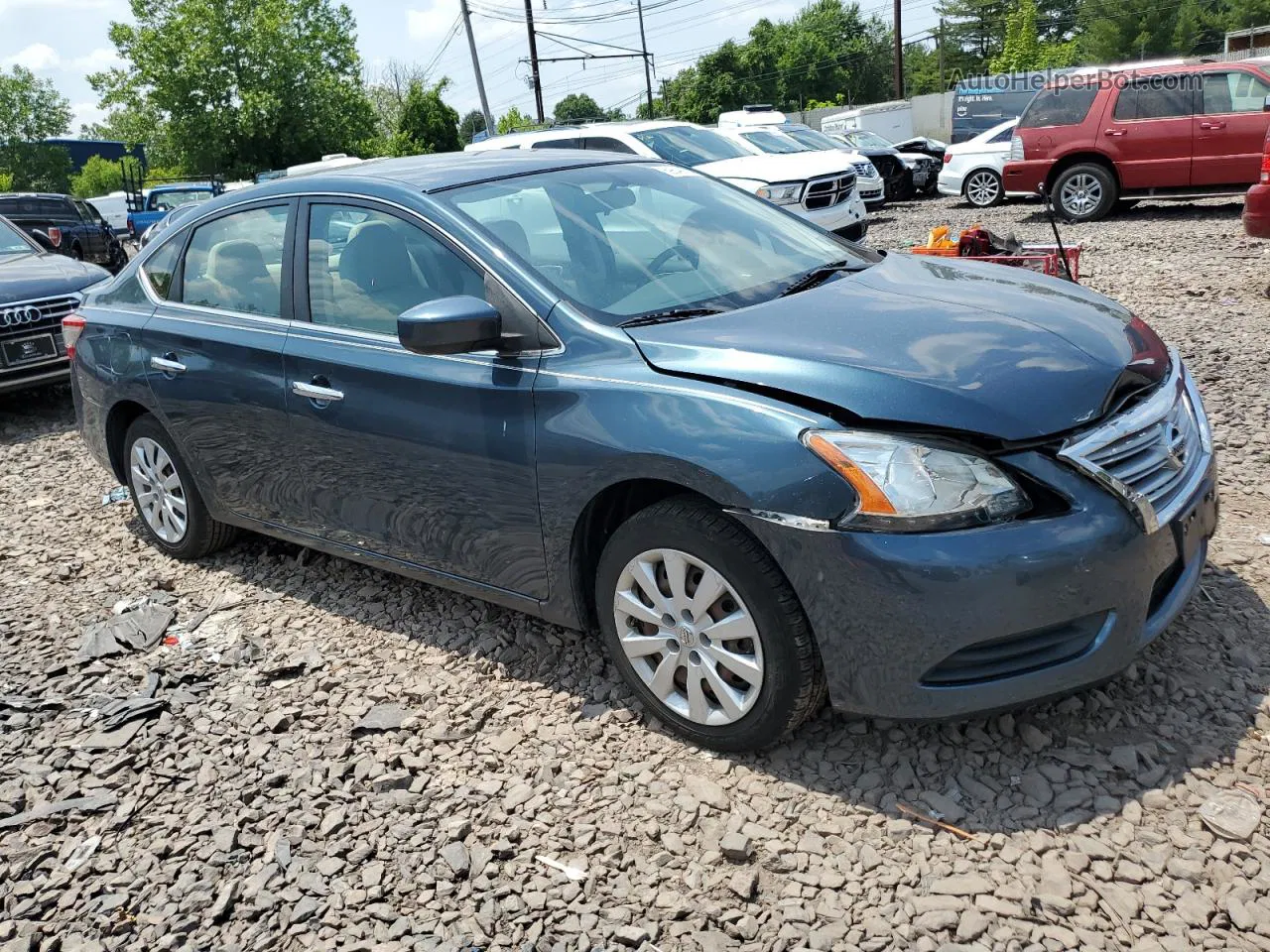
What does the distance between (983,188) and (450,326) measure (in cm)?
1590

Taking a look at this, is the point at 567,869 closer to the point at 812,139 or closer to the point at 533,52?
the point at 812,139

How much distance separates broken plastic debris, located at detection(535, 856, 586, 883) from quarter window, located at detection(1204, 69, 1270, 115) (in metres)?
13.6

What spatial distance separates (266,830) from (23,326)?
21.1 feet

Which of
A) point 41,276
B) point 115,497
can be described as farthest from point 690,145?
point 115,497

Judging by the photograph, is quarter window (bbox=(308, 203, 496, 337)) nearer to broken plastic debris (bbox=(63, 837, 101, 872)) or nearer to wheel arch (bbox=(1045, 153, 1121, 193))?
broken plastic debris (bbox=(63, 837, 101, 872))

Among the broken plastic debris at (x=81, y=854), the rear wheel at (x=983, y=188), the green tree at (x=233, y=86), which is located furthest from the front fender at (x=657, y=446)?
the green tree at (x=233, y=86)

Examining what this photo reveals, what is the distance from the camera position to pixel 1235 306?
7898 mm

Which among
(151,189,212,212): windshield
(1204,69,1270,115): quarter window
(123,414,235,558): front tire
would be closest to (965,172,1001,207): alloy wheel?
(1204,69,1270,115): quarter window

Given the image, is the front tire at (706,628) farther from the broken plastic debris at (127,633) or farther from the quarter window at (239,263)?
the broken plastic debris at (127,633)

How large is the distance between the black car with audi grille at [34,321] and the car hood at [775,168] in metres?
7.17

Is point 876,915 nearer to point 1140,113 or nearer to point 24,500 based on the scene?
point 24,500

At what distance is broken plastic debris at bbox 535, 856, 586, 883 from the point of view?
280cm

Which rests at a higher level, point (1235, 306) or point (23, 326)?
point (23, 326)

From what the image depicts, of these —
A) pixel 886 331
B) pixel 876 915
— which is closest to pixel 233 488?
pixel 886 331
